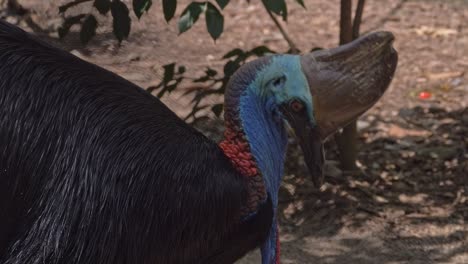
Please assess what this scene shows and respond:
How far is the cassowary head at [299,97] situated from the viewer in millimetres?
2850

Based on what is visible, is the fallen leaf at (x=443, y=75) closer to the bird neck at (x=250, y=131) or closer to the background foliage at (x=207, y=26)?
the background foliage at (x=207, y=26)

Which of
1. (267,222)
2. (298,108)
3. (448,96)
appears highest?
(298,108)

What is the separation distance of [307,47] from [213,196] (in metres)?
3.79

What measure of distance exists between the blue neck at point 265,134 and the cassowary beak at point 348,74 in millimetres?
132

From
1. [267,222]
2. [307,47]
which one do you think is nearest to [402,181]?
[307,47]

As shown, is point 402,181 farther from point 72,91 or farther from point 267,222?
point 72,91

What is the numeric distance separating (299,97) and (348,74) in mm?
141

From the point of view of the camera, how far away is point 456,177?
16.2 feet

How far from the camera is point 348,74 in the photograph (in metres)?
2.84

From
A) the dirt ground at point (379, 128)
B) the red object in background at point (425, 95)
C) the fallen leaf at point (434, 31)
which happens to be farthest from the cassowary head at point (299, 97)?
the fallen leaf at point (434, 31)

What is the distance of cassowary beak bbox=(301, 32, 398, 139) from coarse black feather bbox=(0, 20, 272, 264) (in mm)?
311

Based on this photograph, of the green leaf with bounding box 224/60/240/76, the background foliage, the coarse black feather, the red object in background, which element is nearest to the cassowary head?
the coarse black feather

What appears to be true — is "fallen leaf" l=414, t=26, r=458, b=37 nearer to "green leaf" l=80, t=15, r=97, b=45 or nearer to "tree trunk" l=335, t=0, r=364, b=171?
"tree trunk" l=335, t=0, r=364, b=171

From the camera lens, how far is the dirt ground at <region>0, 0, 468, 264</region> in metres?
4.48
